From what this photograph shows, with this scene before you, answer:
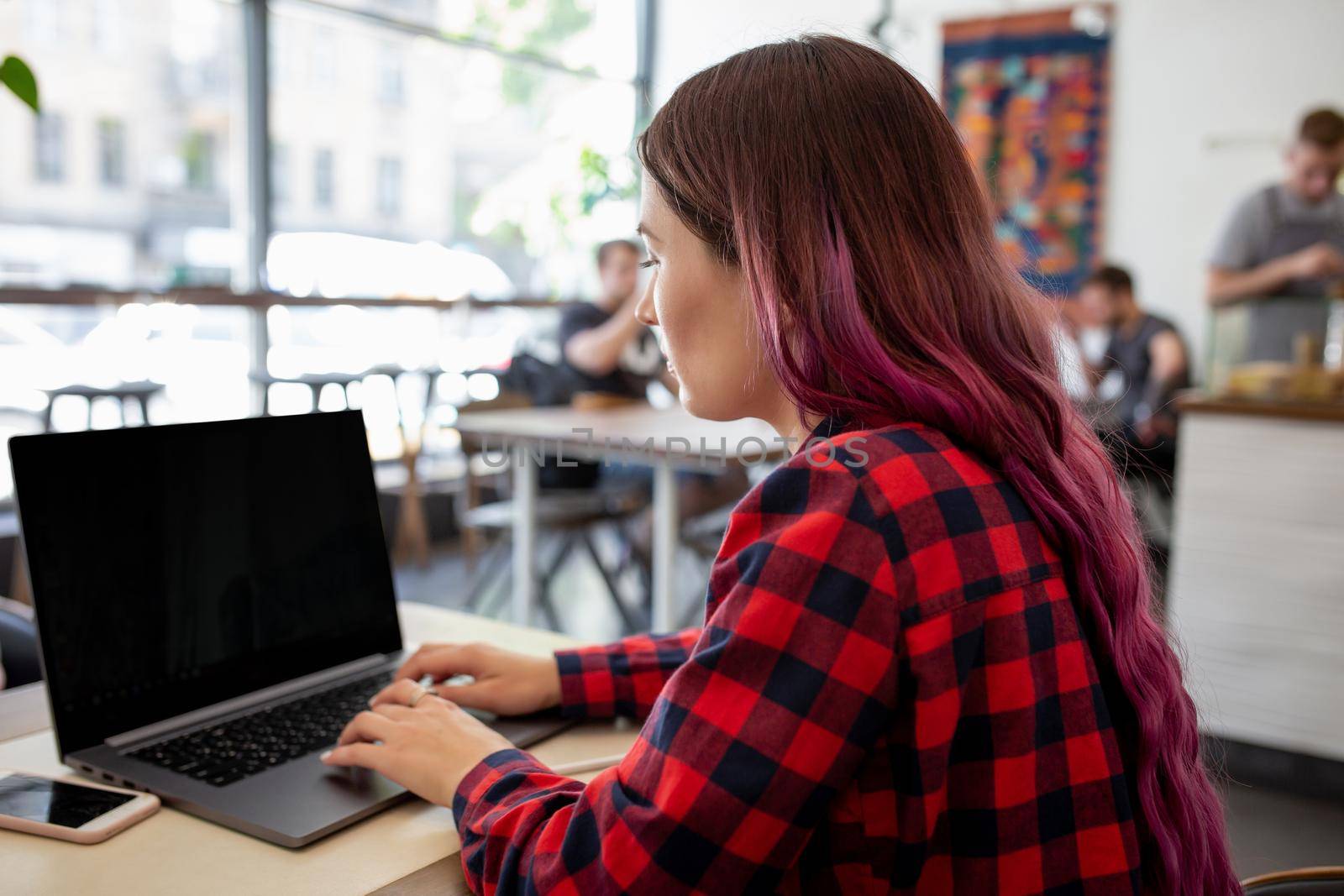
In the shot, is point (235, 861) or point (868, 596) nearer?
point (868, 596)

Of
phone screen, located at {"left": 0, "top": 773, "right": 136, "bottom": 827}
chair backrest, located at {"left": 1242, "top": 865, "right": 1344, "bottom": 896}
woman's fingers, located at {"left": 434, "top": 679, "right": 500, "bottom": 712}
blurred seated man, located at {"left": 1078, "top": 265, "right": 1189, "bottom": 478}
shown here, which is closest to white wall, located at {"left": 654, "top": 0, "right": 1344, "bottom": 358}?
blurred seated man, located at {"left": 1078, "top": 265, "right": 1189, "bottom": 478}

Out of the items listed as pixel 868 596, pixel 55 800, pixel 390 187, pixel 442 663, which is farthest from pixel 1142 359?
pixel 55 800

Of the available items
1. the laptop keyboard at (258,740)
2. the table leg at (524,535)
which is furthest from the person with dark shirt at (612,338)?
the laptop keyboard at (258,740)

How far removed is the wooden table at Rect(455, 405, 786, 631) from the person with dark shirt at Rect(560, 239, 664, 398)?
0.42 metres

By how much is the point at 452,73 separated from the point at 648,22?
1.78 m

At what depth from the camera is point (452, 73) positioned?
573cm

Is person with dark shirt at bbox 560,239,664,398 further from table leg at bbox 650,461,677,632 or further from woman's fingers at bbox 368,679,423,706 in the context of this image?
woman's fingers at bbox 368,679,423,706

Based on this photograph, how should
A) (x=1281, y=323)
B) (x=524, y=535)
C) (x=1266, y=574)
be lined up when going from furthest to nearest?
(x=524, y=535) < (x=1281, y=323) < (x=1266, y=574)

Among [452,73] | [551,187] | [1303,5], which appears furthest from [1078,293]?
[452,73]

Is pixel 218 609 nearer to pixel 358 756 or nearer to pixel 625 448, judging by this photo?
pixel 358 756

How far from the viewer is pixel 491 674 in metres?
1.06

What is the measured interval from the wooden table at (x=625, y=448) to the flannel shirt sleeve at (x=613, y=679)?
1.53 m

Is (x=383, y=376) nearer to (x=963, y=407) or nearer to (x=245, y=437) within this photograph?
(x=245, y=437)

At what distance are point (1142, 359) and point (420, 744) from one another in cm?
436
